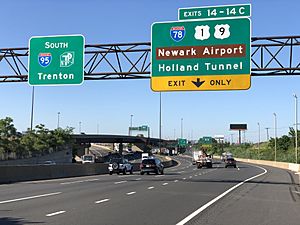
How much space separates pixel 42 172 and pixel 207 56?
1638 centimetres

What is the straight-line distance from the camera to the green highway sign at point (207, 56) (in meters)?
25.5

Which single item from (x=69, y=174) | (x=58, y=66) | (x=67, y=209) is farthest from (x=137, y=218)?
(x=69, y=174)

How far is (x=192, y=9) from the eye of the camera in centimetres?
2584

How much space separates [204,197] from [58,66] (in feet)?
40.8

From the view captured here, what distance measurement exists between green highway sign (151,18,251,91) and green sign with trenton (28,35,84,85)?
4.91 m

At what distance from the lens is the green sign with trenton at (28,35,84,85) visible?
2811 cm

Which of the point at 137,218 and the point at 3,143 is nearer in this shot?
the point at 137,218

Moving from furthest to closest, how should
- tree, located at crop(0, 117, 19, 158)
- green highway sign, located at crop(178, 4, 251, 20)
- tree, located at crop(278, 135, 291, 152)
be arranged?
tree, located at crop(278, 135, 291, 152), tree, located at crop(0, 117, 19, 158), green highway sign, located at crop(178, 4, 251, 20)

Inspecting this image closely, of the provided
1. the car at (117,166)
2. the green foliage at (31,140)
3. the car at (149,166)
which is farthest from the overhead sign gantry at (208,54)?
the green foliage at (31,140)

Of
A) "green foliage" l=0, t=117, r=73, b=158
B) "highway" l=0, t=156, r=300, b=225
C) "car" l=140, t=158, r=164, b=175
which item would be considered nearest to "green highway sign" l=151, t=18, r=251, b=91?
"highway" l=0, t=156, r=300, b=225

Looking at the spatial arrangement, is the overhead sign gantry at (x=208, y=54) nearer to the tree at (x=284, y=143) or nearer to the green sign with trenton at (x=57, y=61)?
the green sign with trenton at (x=57, y=61)

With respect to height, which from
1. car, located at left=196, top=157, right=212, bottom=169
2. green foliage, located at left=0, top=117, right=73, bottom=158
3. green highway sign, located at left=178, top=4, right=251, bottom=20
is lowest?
car, located at left=196, top=157, right=212, bottom=169

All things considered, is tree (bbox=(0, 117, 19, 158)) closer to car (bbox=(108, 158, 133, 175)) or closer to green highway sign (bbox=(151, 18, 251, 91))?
car (bbox=(108, 158, 133, 175))

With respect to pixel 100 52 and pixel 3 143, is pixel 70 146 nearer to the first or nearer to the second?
pixel 3 143
